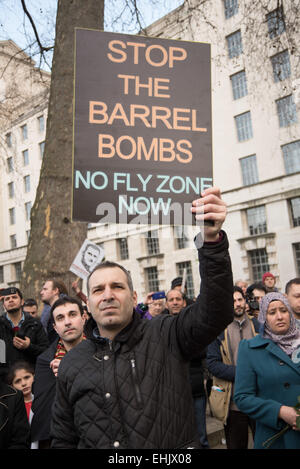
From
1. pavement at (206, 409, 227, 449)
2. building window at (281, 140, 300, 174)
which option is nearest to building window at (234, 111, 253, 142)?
building window at (281, 140, 300, 174)

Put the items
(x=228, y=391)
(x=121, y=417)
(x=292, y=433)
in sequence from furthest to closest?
(x=228, y=391)
(x=292, y=433)
(x=121, y=417)

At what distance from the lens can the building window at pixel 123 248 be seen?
1221 inches

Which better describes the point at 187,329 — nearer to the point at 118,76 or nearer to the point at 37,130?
the point at 118,76

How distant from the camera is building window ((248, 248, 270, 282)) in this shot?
77.1ft

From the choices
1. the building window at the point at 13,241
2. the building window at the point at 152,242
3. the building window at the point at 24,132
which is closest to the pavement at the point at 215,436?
the building window at the point at 152,242

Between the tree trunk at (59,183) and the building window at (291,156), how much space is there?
17037 mm

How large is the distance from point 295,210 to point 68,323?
69.1ft

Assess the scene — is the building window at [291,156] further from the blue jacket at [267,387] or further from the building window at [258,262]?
→ the blue jacket at [267,387]

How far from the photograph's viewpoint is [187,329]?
181 centimetres

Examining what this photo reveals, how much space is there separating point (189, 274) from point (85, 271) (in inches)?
860

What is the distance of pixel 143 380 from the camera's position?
179cm

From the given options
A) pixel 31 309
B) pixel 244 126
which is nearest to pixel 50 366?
pixel 31 309

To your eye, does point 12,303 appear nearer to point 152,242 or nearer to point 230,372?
point 230,372

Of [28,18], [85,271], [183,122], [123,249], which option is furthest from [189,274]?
[183,122]
